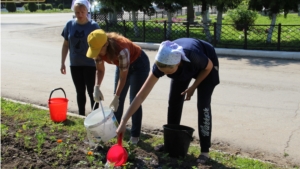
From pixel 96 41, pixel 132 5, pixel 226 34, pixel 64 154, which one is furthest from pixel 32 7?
pixel 96 41

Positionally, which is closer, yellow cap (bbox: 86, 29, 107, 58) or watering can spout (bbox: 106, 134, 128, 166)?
yellow cap (bbox: 86, 29, 107, 58)

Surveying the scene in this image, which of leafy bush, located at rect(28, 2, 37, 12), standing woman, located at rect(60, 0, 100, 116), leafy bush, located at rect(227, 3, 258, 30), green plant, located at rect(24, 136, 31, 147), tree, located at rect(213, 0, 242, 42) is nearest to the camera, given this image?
green plant, located at rect(24, 136, 31, 147)

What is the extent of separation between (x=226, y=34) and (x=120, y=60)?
10.5 metres

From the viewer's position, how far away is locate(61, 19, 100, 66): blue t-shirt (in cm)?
496

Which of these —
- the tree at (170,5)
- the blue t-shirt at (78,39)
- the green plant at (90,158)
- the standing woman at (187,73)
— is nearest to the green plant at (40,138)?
the green plant at (90,158)

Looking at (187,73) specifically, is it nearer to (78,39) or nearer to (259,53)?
(78,39)

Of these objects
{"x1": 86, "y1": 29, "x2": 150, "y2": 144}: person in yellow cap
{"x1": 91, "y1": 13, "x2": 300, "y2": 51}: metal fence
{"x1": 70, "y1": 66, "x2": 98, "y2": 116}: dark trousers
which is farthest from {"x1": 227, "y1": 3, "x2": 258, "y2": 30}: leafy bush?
{"x1": 86, "y1": 29, "x2": 150, "y2": 144}: person in yellow cap

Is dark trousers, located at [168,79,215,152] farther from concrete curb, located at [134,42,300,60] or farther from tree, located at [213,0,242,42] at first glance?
tree, located at [213,0,242,42]

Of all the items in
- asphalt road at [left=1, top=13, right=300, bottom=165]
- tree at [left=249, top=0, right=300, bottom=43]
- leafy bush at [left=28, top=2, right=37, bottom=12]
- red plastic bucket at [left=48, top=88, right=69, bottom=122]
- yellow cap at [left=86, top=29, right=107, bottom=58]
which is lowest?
asphalt road at [left=1, top=13, right=300, bottom=165]

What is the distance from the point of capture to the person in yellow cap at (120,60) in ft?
11.8

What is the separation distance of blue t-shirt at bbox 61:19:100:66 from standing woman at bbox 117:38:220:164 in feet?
4.88

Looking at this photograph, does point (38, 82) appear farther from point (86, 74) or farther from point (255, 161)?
point (255, 161)

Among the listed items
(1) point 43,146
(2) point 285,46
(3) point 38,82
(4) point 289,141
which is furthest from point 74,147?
(2) point 285,46

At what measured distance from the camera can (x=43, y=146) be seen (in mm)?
4289
